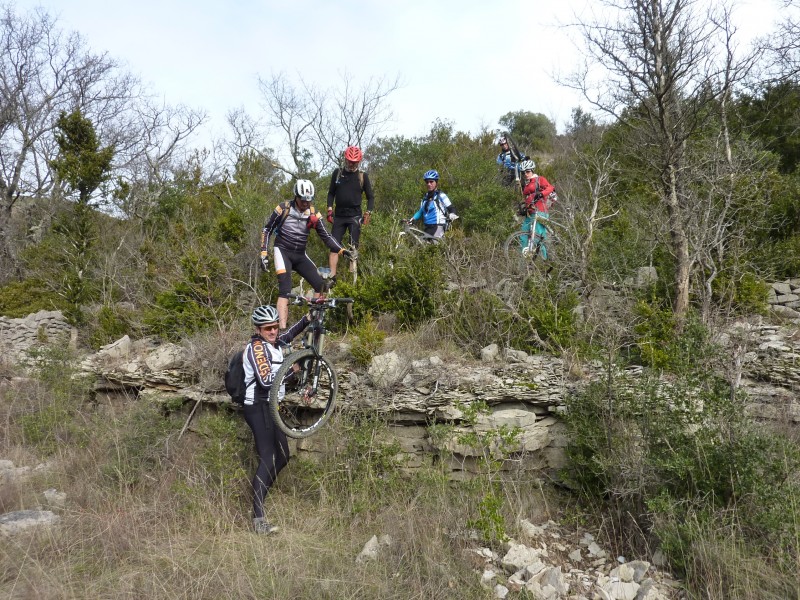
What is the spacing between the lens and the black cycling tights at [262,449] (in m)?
5.06

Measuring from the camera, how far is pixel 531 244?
7.74m

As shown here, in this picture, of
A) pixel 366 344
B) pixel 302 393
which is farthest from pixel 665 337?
pixel 302 393

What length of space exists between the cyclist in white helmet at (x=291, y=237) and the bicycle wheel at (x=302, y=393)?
97 centimetres

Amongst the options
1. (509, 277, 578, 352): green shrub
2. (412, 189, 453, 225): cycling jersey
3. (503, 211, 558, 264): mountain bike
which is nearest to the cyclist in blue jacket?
(412, 189, 453, 225): cycling jersey

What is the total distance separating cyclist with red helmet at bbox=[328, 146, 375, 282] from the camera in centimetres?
770

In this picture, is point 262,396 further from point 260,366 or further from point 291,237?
point 291,237

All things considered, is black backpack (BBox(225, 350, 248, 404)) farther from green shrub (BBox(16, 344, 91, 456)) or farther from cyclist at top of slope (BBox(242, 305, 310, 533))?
green shrub (BBox(16, 344, 91, 456))

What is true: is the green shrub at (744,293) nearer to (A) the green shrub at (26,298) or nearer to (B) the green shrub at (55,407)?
(B) the green shrub at (55,407)

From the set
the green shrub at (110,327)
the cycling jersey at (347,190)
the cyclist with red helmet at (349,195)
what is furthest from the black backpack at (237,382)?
the green shrub at (110,327)

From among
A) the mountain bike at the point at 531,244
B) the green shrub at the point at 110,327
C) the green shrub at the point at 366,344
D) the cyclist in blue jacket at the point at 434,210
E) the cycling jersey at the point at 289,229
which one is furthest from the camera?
the green shrub at the point at 110,327

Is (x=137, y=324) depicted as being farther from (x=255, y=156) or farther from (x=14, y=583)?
(x=255, y=156)

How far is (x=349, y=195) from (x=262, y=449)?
3.81 m

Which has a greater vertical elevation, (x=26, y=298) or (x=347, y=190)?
(x=347, y=190)

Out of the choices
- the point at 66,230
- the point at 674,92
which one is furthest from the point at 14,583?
the point at 66,230
